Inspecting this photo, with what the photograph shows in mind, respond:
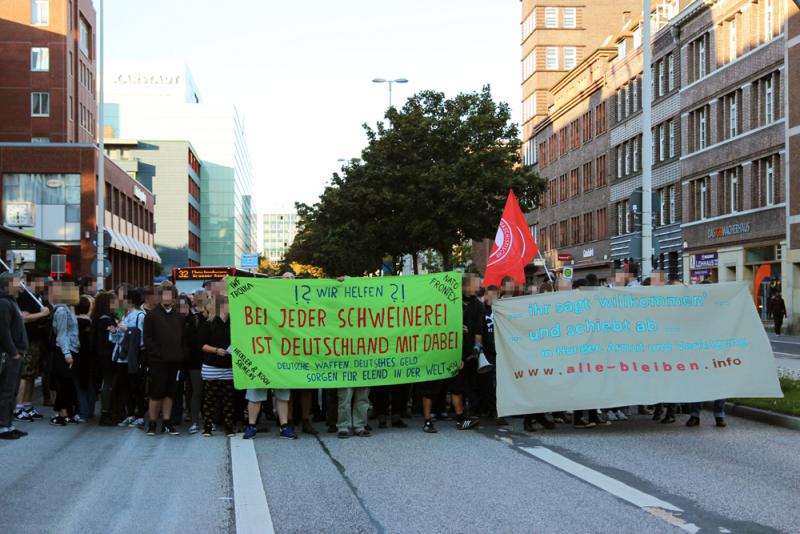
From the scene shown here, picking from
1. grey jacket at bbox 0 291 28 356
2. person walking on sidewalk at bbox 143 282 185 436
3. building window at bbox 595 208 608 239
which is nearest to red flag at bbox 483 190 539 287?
person walking on sidewalk at bbox 143 282 185 436

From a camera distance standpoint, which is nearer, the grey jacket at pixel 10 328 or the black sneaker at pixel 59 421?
the grey jacket at pixel 10 328

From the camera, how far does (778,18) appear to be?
4034 centimetres

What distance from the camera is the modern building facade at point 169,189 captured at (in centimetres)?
11156

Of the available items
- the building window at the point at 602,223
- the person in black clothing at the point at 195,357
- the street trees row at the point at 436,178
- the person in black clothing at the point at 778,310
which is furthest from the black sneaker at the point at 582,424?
the building window at the point at 602,223

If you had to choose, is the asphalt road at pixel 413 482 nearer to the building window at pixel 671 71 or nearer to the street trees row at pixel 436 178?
the street trees row at pixel 436 178

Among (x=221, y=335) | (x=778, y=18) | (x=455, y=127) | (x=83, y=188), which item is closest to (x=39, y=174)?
(x=83, y=188)

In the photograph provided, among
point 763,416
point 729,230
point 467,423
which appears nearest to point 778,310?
point 729,230

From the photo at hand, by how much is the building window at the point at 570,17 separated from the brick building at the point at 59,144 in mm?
36205

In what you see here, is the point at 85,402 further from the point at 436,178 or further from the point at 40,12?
the point at 40,12

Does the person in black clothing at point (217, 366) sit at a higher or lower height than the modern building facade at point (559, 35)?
lower

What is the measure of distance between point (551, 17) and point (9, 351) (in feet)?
243

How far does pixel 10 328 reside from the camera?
11.4 meters

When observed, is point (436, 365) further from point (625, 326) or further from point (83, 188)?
point (83, 188)

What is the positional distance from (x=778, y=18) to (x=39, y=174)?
4041 centimetres
